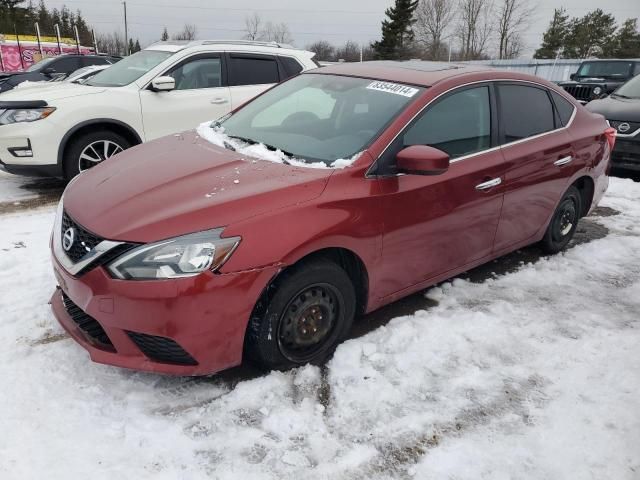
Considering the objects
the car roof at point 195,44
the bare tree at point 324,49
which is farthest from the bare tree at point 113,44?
the car roof at point 195,44

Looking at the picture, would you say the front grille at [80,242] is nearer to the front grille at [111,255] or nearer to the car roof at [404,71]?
the front grille at [111,255]

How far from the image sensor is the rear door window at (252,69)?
6.91 metres

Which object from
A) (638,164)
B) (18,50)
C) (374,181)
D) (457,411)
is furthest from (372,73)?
(18,50)

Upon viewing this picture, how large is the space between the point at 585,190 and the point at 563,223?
1.37ft

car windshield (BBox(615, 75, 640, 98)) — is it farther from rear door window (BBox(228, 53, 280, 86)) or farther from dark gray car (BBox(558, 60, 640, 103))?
rear door window (BBox(228, 53, 280, 86))

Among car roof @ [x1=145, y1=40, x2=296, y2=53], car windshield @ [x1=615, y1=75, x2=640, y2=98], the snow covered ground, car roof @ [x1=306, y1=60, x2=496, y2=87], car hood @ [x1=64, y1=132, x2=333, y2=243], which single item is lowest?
the snow covered ground

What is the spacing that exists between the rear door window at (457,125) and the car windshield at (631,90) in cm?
677

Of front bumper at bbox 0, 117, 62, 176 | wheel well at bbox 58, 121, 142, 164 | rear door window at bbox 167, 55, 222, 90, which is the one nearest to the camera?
front bumper at bbox 0, 117, 62, 176

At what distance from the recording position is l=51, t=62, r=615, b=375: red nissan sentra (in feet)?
7.82

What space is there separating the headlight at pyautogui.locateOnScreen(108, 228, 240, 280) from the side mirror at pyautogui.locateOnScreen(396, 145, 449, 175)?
3.92 feet

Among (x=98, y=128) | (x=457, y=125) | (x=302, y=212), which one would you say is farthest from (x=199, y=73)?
(x=302, y=212)

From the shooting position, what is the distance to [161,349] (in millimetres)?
2449

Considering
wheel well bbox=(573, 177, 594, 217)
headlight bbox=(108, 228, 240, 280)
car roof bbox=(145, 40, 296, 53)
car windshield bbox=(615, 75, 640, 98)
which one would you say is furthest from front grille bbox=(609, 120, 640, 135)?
headlight bbox=(108, 228, 240, 280)

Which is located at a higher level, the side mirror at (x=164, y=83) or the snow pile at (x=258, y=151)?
the side mirror at (x=164, y=83)
